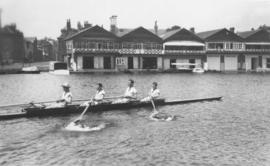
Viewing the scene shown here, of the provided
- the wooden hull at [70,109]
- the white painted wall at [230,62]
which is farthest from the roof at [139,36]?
the wooden hull at [70,109]

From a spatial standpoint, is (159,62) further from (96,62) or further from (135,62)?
(96,62)

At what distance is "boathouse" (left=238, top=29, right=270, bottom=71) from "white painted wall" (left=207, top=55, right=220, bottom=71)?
680cm

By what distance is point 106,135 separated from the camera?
52.3 feet

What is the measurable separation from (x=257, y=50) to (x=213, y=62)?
1082 centimetres

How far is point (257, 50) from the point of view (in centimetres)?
7756

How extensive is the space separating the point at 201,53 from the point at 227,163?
64.0 meters

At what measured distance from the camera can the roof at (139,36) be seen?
229 ft

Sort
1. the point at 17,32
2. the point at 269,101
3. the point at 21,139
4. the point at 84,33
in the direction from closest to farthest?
the point at 21,139, the point at 269,101, the point at 84,33, the point at 17,32

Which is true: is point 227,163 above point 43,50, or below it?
below

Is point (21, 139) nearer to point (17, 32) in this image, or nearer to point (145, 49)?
point (145, 49)

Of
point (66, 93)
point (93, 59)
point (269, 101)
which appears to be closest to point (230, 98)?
point (269, 101)

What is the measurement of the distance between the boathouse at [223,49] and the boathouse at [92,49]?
71.4ft

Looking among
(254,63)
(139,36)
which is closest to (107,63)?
(139,36)

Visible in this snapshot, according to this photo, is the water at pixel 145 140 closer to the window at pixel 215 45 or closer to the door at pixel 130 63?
the door at pixel 130 63
